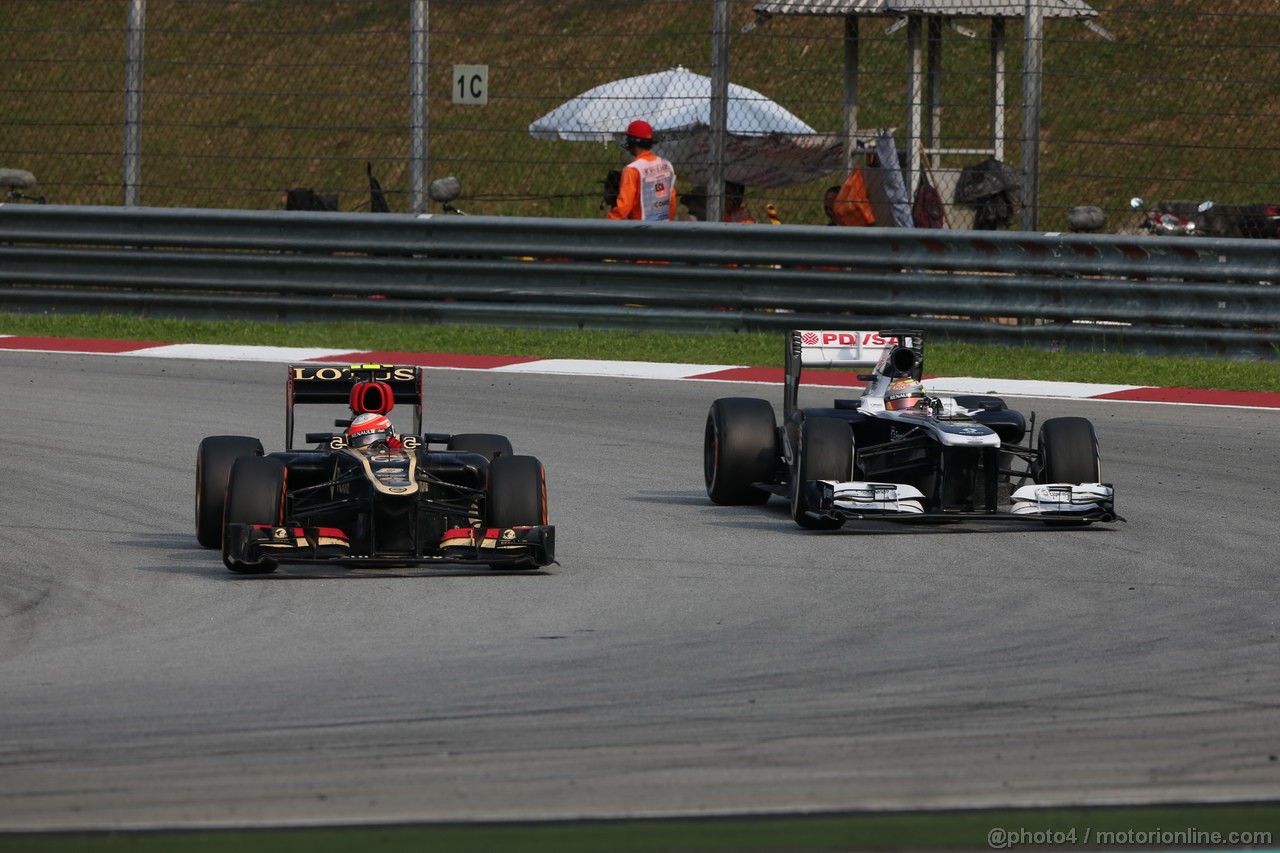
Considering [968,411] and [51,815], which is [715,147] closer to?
[968,411]

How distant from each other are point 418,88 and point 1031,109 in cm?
468

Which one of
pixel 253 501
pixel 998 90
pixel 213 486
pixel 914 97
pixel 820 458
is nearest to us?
pixel 253 501

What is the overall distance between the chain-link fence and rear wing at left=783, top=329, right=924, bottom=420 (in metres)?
5.54

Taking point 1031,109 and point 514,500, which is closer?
point 514,500

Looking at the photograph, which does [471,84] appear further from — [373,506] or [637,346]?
[373,506]

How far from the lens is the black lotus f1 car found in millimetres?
8344

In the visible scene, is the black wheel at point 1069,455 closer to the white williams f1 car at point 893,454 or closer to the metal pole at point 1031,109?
the white williams f1 car at point 893,454

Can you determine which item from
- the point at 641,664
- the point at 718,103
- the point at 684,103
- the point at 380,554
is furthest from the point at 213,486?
the point at 684,103

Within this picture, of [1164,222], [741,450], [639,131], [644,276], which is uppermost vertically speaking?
[639,131]

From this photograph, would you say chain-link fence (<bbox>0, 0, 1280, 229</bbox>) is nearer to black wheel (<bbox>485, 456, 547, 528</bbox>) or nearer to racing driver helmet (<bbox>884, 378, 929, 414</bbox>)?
racing driver helmet (<bbox>884, 378, 929, 414</bbox>)

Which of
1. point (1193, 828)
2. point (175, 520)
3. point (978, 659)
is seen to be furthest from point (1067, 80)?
point (1193, 828)

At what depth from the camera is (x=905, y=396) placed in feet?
33.5

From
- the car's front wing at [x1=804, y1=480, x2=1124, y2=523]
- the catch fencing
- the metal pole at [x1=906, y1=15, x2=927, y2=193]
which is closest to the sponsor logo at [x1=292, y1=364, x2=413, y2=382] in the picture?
the car's front wing at [x1=804, y1=480, x2=1124, y2=523]

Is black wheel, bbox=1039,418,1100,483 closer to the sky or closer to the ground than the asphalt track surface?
closer to the sky
